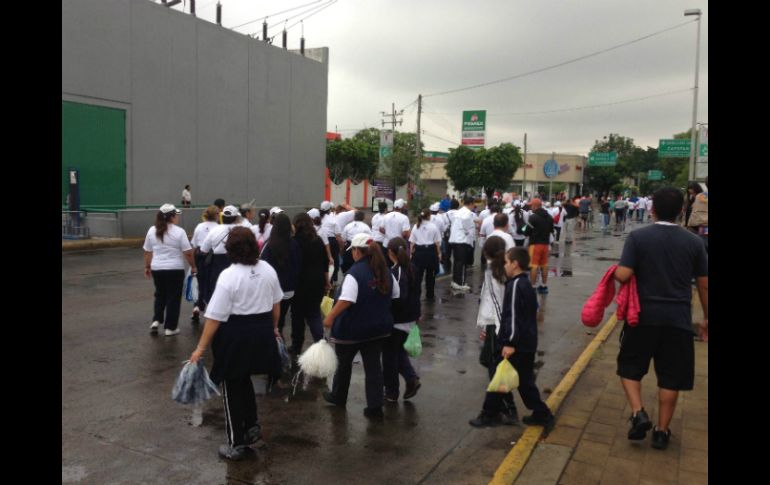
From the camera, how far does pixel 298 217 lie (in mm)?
7555

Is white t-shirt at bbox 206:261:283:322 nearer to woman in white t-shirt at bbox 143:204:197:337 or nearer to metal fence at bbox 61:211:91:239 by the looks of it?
woman in white t-shirt at bbox 143:204:197:337

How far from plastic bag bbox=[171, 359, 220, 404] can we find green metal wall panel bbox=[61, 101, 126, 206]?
19.5 m

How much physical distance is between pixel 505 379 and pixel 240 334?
6.96 feet

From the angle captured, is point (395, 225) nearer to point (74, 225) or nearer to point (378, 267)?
point (378, 267)

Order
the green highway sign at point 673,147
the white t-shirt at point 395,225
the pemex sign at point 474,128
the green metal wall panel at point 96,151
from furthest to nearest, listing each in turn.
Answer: the green highway sign at point 673,147 → the pemex sign at point 474,128 → the green metal wall panel at point 96,151 → the white t-shirt at point 395,225

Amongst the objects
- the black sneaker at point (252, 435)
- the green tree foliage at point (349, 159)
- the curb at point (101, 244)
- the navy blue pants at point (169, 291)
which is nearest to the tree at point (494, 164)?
the green tree foliage at point (349, 159)

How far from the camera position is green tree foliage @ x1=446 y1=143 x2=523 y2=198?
61281mm

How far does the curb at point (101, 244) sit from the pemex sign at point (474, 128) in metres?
20.5

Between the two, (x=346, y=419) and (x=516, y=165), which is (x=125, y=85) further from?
(x=516, y=165)

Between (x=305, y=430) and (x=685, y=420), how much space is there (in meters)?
3.32

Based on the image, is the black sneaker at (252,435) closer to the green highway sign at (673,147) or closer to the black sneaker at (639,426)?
the black sneaker at (639,426)

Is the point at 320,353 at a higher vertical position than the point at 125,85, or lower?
lower

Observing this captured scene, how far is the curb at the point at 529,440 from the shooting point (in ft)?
14.6

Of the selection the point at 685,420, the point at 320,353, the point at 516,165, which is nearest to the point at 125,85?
the point at 320,353
